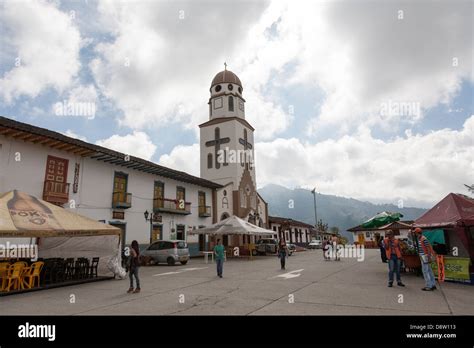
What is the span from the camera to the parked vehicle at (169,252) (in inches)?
797

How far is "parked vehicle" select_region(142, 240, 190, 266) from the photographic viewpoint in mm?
20234

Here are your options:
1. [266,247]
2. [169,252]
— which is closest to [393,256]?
[169,252]

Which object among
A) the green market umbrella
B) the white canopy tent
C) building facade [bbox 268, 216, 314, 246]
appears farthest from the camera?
building facade [bbox 268, 216, 314, 246]

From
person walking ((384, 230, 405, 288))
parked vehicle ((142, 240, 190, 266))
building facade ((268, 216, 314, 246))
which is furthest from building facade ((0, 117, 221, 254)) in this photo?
building facade ((268, 216, 314, 246))

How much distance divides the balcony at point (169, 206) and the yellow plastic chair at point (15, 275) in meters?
13.9

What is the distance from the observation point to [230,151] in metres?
37.6

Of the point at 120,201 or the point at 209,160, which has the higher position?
the point at 209,160

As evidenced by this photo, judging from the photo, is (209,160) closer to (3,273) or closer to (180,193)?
(180,193)

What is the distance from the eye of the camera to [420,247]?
31.7 ft

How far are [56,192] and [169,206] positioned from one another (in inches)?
383

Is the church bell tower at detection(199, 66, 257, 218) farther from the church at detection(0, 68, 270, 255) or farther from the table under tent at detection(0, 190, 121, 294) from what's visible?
the table under tent at detection(0, 190, 121, 294)

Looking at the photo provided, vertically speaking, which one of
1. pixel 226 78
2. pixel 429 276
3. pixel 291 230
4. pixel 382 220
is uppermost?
pixel 226 78

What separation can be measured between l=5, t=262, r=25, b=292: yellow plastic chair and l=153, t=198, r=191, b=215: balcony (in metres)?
13.9
